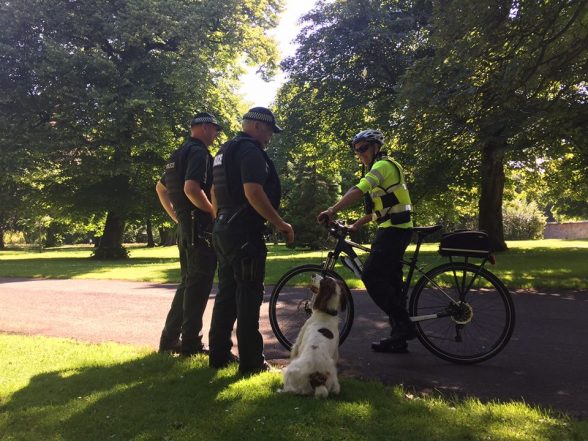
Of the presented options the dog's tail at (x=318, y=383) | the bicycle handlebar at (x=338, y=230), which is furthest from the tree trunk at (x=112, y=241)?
the dog's tail at (x=318, y=383)

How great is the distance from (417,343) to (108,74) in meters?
19.2

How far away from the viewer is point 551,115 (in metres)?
10.6

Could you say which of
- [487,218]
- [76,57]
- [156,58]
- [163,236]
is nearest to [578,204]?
[487,218]

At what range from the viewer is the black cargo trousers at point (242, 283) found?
13.8ft

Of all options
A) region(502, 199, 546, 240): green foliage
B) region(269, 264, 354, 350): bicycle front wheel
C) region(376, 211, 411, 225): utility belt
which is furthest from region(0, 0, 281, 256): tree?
region(502, 199, 546, 240): green foliage

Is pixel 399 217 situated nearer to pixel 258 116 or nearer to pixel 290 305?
pixel 290 305

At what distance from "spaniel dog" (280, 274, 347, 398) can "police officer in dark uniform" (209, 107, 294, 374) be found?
58 cm

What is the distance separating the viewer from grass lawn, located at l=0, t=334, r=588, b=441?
3.08 m

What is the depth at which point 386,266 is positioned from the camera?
4926mm

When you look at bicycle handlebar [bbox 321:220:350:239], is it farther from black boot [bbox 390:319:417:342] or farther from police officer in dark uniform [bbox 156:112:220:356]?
police officer in dark uniform [bbox 156:112:220:356]

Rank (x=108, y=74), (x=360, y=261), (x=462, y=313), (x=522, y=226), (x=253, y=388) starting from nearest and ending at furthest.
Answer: (x=253, y=388) → (x=462, y=313) → (x=360, y=261) → (x=108, y=74) → (x=522, y=226)

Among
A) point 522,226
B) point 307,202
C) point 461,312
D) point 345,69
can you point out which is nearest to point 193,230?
point 461,312

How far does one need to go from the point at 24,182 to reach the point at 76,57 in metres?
8.71

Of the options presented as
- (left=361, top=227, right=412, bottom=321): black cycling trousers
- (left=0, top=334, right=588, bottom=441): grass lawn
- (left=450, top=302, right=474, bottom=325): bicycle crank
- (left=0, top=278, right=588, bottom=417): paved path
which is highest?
(left=361, top=227, right=412, bottom=321): black cycling trousers
